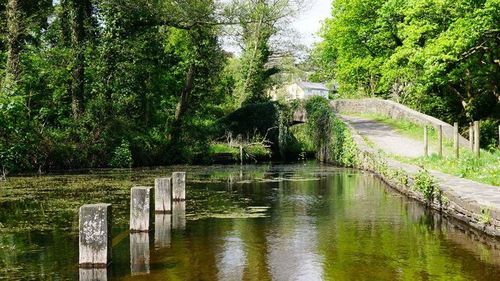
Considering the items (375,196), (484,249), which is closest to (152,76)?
(375,196)

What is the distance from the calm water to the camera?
25.4 feet

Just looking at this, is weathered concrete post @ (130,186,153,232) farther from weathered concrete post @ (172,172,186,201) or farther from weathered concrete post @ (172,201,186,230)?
weathered concrete post @ (172,172,186,201)

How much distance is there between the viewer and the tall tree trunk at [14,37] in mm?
24828

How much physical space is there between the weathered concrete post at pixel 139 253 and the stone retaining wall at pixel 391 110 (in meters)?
17.3

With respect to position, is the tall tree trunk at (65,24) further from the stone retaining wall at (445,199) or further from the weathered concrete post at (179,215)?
the weathered concrete post at (179,215)

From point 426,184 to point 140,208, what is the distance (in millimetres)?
7282

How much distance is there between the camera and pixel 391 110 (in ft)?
113

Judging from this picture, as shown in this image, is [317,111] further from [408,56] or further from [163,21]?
[163,21]

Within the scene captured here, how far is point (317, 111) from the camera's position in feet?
114

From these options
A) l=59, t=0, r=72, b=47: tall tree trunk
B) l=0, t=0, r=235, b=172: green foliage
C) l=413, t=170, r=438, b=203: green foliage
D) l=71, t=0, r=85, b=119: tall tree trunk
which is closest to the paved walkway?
l=413, t=170, r=438, b=203: green foliage

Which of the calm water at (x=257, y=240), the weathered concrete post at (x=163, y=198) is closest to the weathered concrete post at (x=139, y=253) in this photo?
the calm water at (x=257, y=240)

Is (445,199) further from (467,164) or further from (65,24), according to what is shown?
(65,24)

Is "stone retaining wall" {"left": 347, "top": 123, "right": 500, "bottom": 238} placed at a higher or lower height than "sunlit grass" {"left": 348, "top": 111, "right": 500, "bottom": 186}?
lower

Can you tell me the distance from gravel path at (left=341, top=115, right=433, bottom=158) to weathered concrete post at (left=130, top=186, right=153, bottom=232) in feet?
47.1
